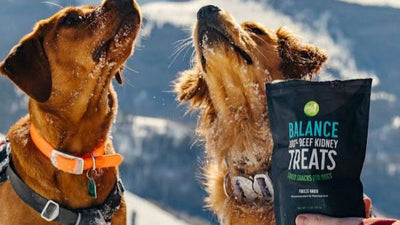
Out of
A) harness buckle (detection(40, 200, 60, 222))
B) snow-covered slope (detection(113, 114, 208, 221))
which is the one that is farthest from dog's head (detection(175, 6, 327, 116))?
snow-covered slope (detection(113, 114, 208, 221))

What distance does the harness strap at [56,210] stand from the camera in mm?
3373

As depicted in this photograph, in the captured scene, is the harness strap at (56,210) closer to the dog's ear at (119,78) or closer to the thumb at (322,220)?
the dog's ear at (119,78)

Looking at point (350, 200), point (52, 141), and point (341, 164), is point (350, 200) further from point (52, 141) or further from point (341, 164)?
point (52, 141)

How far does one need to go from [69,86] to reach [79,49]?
231mm

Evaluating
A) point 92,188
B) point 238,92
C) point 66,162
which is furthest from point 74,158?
point 238,92

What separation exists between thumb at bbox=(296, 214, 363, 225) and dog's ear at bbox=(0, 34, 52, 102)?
6.01 ft

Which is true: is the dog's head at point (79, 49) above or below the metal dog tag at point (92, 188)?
above

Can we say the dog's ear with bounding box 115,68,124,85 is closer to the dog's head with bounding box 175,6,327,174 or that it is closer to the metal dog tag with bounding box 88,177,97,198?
the dog's head with bounding box 175,6,327,174

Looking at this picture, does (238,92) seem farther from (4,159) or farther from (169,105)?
(169,105)

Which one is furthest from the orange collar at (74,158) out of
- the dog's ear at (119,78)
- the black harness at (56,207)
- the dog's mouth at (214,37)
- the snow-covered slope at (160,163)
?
the snow-covered slope at (160,163)

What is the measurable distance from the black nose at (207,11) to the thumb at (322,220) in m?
1.71

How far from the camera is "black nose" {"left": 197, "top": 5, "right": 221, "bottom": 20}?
357 cm

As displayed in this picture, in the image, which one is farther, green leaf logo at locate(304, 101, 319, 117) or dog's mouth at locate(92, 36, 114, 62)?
dog's mouth at locate(92, 36, 114, 62)

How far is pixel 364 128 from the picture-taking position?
2.23 meters
